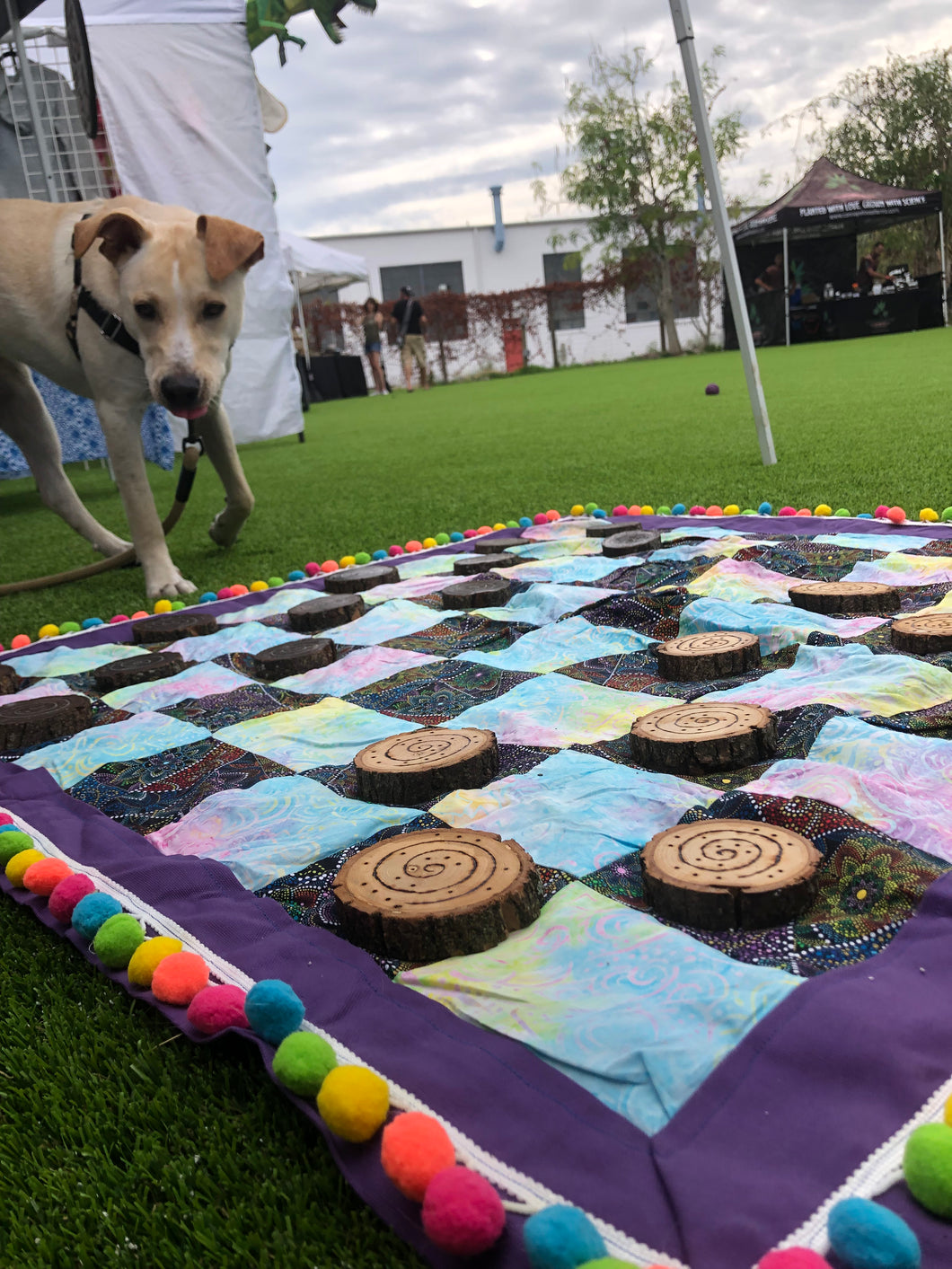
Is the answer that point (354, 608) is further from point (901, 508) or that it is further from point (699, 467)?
point (699, 467)

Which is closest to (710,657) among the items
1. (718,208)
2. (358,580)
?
(358,580)

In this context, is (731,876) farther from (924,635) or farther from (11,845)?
(11,845)

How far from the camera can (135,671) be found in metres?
2.14

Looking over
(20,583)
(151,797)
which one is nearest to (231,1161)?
(151,797)

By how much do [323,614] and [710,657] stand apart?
3.63 feet

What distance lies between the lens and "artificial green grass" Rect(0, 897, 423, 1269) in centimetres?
69

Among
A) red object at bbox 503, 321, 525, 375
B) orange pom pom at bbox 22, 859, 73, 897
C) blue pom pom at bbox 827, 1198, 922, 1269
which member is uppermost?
red object at bbox 503, 321, 525, 375

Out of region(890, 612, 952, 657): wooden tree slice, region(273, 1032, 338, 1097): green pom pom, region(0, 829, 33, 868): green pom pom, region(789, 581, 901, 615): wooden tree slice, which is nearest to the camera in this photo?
region(273, 1032, 338, 1097): green pom pom

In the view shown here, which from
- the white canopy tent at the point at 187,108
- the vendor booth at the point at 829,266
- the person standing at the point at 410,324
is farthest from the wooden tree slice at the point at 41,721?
the vendor booth at the point at 829,266

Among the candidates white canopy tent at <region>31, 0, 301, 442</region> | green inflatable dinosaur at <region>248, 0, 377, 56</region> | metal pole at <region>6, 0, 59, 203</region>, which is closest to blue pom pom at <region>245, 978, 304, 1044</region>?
metal pole at <region>6, 0, 59, 203</region>

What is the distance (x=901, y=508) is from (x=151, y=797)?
2333 millimetres

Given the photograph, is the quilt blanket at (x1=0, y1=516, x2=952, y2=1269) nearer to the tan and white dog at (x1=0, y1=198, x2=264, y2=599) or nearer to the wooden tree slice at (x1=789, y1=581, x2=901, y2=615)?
the wooden tree slice at (x1=789, y1=581, x2=901, y2=615)

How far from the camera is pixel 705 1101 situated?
0.74 metres

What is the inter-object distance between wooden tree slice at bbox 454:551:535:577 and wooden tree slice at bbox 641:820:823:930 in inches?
69.8
